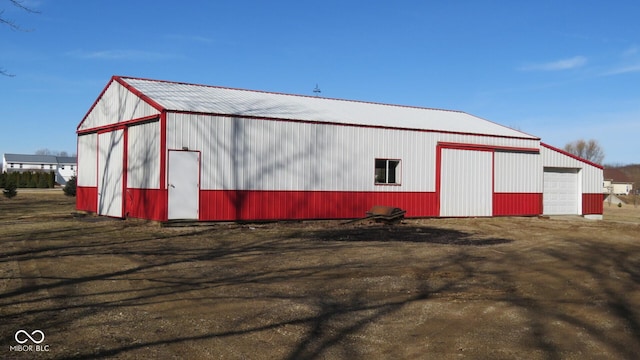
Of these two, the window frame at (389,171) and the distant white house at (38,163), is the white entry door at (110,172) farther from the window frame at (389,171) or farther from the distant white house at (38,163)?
the distant white house at (38,163)

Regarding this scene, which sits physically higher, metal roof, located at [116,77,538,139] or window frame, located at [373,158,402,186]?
metal roof, located at [116,77,538,139]

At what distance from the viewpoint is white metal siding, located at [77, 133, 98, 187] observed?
24406mm

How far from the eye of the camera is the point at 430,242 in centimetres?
1523

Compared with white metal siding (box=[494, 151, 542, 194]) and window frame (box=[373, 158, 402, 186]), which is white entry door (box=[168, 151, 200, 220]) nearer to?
window frame (box=[373, 158, 402, 186])

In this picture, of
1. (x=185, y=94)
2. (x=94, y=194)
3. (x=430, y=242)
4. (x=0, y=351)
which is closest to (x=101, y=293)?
(x=0, y=351)

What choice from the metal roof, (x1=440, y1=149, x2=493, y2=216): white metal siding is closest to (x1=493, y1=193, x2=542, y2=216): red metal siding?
(x1=440, y1=149, x2=493, y2=216): white metal siding

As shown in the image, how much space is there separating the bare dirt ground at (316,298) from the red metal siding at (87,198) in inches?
365

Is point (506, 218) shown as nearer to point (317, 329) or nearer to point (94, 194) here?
point (94, 194)

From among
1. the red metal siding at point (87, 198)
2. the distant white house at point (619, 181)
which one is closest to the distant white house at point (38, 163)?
the red metal siding at point (87, 198)

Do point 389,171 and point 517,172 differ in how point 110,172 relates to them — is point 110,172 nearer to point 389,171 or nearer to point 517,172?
point 389,171

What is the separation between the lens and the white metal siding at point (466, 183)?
2375 centimetres

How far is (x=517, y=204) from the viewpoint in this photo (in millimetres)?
25562

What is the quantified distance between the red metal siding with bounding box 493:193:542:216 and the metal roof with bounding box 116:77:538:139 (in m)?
2.71

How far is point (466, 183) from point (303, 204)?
761 centimetres
